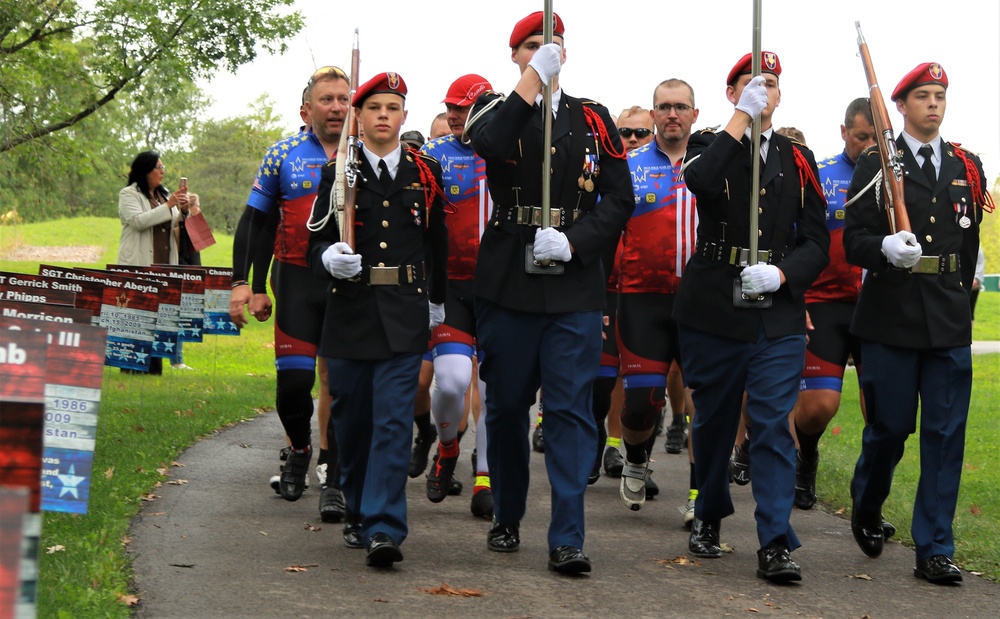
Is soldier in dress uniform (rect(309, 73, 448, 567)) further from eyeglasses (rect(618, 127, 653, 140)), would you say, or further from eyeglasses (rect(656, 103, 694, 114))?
eyeglasses (rect(618, 127, 653, 140))

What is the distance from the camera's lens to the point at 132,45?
54.2 ft

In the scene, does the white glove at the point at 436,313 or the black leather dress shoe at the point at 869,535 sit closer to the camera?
the black leather dress shoe at the point at 869,535

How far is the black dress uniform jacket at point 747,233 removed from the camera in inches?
279

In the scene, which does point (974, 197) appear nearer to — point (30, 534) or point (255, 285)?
point (255, 285)

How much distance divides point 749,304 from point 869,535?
4.53ft

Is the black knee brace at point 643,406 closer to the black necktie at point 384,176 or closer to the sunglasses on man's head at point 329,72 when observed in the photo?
the black necktie at point 384,176

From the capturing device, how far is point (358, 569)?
6.81m

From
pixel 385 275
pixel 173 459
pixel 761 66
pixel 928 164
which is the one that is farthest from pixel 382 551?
pixel 173 459

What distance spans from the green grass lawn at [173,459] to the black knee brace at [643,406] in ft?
4.78

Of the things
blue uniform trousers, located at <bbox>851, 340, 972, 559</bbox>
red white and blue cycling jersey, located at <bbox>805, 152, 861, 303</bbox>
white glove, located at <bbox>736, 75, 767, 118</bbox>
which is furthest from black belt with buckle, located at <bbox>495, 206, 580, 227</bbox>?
red white and blue cycling jersey, located at <bbox>805, 152, 861, 303</bbox>

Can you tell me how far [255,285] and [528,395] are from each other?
2.31 metres

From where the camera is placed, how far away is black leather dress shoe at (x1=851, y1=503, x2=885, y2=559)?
751cm

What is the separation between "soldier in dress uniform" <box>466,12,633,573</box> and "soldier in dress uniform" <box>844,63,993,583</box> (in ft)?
4.21

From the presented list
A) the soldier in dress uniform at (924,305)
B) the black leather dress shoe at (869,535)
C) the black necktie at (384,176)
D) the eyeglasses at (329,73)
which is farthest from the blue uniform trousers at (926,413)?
the eyeglasses at (329,73)
